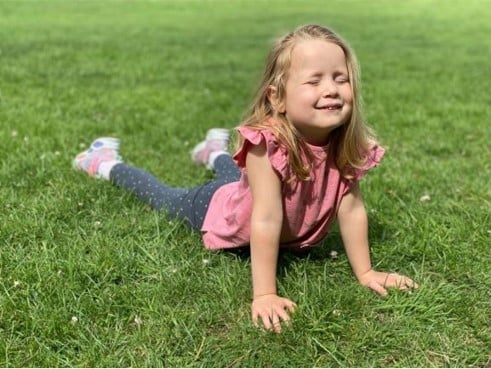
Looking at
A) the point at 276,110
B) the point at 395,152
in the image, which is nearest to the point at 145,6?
the point at 395,152

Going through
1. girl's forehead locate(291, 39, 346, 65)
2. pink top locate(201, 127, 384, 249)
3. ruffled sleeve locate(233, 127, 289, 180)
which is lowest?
pink top locate(201, 127, 384, 249)

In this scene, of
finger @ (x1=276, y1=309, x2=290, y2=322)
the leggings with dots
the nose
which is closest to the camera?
finger @ (x1=276, y1=309, x2=290, y2=322)

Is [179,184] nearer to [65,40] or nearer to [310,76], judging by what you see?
[310,76]

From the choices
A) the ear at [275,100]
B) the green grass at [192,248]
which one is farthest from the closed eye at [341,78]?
the green grass at [192,248]

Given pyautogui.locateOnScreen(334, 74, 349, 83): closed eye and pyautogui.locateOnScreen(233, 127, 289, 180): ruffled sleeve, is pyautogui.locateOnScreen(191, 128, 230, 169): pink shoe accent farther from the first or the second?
pyautogui.locateOnScreen(334, 74, 349, 83): closed eye

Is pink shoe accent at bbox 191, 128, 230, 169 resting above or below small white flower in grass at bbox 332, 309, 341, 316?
above

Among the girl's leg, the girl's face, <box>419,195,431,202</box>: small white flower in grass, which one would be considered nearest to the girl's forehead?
the girl's face

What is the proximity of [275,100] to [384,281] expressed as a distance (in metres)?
1.02

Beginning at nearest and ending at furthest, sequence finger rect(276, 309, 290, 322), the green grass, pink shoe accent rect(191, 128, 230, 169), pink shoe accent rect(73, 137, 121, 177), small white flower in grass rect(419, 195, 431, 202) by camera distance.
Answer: the green grass
finger rect(276, 309, 290, 322)
small white flower in grass rect(419, 195, 431, 202)
pink shoe accent rect(73, 137, 121, 177)
pink shoe accent rect(191, 128, 230, 169)

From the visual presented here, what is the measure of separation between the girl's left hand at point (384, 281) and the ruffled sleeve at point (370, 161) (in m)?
0.49

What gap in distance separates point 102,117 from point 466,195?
12.5 ft

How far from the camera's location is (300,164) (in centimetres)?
308

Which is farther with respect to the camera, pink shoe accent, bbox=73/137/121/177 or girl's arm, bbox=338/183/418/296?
pink shoe accent, bbox=73/137/121/177

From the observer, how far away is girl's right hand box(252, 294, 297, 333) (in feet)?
9.14
